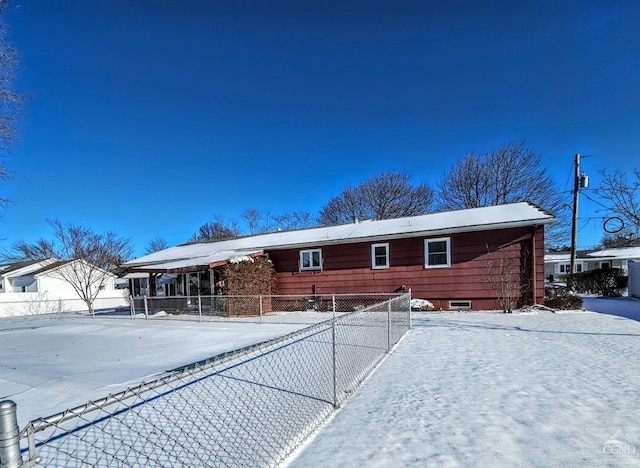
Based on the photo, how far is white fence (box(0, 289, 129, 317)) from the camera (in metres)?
22.3

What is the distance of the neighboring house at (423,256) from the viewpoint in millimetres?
10953

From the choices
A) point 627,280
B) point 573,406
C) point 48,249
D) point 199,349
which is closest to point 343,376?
point 573,406

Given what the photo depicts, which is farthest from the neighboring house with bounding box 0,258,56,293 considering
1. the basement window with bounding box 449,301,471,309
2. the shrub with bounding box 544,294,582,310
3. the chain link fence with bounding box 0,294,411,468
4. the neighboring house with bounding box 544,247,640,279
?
the neighboring house with bounding box 544,247,640,279

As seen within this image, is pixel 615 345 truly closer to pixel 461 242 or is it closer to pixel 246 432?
pixel 461 242

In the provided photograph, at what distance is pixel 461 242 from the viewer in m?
11.8

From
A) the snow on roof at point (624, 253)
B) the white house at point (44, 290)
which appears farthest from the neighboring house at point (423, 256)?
the snow on roof at point (624, 253)

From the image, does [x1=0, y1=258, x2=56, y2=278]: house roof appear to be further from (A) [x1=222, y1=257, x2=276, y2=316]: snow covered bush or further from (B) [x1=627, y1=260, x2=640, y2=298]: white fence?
(B) [x1=627, y1=260, x2=640, y2=298]: white fence

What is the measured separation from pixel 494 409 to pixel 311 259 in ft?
37.0

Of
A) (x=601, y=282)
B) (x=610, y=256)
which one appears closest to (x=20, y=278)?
(x=601, y=282)

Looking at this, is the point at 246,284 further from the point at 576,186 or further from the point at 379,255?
the point at 576,186

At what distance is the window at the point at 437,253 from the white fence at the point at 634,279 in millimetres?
9398

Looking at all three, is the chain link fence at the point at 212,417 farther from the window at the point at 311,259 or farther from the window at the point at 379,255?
the window at the point at 311,259

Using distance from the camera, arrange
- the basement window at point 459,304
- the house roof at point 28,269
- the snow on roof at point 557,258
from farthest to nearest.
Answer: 1. the snow on roof at point 557,258
2. the house roof at point 28,269
3. the basement window at point 459,304

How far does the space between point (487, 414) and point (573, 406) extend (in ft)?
3.17
